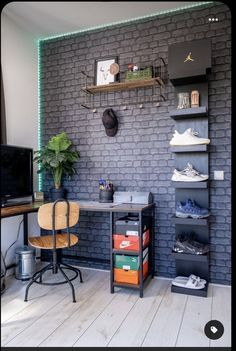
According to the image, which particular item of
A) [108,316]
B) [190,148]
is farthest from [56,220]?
[190,148]

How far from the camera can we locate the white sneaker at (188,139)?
2.24 meters

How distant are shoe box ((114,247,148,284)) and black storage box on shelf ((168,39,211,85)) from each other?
1.61 meters

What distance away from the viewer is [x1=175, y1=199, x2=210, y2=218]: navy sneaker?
2223mm

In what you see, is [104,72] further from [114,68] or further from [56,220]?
[56,220]

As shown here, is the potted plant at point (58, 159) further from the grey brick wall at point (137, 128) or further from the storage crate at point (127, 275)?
the storage crate at point (127, 275)

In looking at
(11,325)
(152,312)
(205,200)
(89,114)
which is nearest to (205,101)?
(205,200)

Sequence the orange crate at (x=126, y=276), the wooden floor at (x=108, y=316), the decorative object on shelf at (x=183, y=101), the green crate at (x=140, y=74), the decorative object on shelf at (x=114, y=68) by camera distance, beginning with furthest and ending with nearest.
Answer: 1. the decorative object on shelf at (x=114, y=68)
2. the green crate at (x=140, y=74)
3. the decorative object on shelf at (x=183, y=101)
4. the orange crate at (x=126, y=276)
5. the wooden floor at (x=108, y=316)

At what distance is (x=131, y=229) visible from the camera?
7.33ft

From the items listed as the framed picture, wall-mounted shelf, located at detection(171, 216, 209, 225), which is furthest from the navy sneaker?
the framed picture

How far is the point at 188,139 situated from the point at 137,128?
2.05 ft

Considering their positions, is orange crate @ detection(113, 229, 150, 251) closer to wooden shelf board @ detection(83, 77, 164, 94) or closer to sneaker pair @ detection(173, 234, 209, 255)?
sneaker pair @ detection(173, 234, 209, 255)

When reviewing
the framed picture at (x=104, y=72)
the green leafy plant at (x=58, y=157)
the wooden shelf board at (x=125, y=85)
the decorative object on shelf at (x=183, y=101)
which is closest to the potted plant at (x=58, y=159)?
the green leafy plant at (x=58, y=157)

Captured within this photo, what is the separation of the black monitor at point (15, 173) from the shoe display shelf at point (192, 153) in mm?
1504

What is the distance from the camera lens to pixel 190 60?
7.05 ft
